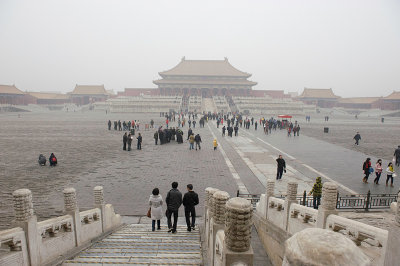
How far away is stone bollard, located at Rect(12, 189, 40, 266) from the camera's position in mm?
3777

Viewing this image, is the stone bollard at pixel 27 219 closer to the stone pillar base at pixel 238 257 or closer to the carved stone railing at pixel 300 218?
the stone pillar base at pixel 238 257

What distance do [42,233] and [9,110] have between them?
210 ft

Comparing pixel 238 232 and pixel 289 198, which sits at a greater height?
pixel 238 232

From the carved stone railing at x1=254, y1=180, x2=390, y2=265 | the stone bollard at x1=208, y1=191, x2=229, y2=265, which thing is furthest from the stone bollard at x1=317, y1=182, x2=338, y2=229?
the stone bollard at x1=208, y1=191, x2=229, y2=265

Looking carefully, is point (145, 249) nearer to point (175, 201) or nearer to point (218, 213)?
point (175, 201)

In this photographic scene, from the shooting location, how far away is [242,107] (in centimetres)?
5331

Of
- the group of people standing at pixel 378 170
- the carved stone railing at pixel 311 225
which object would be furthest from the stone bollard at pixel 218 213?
the group of people standing at pixel 378 170

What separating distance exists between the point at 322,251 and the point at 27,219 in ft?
14.4

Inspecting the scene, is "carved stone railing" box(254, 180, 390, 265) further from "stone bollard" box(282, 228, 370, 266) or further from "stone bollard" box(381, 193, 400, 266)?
"stone bollard" box(282, 228, 370, 266)

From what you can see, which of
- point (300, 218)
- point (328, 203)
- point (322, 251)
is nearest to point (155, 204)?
point (300, 218)

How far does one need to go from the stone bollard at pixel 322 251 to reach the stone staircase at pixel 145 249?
3608 millimetres

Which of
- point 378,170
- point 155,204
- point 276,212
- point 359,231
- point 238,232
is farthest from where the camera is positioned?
point 378,170

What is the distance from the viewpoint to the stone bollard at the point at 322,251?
102 cm

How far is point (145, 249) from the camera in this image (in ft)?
15.8
